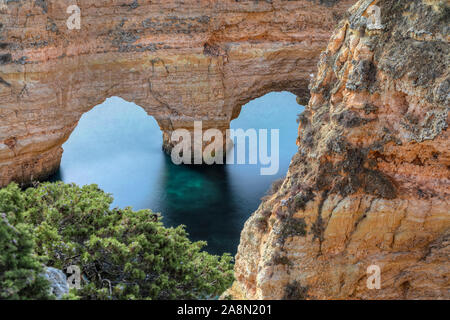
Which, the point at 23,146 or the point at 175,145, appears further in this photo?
the point at 175,145

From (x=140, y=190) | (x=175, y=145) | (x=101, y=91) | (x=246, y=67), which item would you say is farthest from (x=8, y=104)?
(x=246, y=67)

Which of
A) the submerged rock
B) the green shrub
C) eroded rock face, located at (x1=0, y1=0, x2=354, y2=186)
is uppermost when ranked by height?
eroded rock face, located at (x1=0, y1=0, x2=354, y2=186)

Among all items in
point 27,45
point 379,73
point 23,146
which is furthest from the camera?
point 23,146

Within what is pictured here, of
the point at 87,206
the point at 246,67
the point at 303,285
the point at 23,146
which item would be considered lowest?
the point at 303,285

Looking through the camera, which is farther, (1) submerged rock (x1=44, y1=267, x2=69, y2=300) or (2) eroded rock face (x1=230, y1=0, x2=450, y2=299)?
(2) eroded rock face (x1=230, y1=0, x2=450, y2=299)

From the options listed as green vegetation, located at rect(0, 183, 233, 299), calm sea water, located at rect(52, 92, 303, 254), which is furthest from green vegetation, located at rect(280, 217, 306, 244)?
calm sea water, located at rect(52, 92, 303, 254)

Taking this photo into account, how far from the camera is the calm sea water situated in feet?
69.5

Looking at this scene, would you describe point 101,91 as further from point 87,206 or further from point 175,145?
point 87,206

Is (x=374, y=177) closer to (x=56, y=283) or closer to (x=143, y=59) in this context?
(x=56, y=283)

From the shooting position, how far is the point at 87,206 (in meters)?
11.1

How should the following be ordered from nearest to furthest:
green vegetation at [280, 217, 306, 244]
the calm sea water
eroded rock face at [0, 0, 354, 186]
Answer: green vegetation at [280, 217, 306, 244]
the calm sea water
eroded rock face at [0, 0, 354, 186]

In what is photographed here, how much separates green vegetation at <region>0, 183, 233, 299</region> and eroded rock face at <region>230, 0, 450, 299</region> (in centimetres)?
166

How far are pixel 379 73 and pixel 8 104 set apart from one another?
17195 mm

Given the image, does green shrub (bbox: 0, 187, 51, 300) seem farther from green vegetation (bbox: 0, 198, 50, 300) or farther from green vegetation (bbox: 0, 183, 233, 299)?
green vegetation (bbox: 0, 183, 233, 299)
